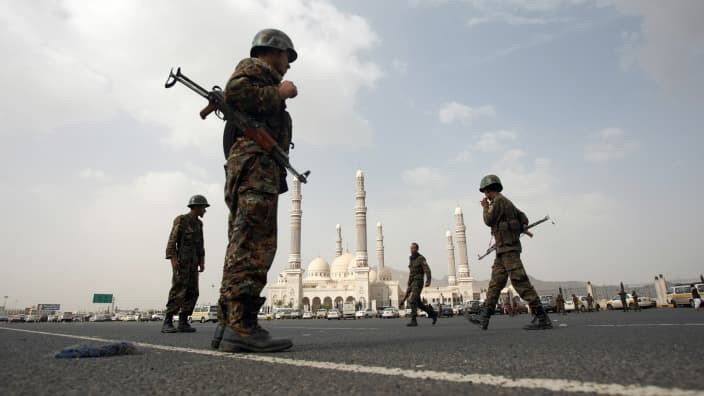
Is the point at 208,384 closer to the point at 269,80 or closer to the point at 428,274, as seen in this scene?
the point at 269,80

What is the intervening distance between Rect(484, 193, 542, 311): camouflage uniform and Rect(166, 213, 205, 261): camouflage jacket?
404cm

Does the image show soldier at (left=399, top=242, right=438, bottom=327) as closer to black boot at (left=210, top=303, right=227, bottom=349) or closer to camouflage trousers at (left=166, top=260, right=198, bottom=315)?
camouflage trousers at (left=166, top=260, right=198, bottom=315)

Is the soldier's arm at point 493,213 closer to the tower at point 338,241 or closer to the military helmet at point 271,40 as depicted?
the military helmet at point 271,40

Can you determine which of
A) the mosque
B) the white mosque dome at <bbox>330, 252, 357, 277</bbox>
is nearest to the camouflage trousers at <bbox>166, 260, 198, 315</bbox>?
the mosque

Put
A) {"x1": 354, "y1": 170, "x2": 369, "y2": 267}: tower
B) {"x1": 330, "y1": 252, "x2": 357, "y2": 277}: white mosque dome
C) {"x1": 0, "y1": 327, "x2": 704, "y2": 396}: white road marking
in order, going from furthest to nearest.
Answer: {"x1": 330, "y1": 252, "x2": 357, "y2": 277}: white mosque dome, {"x1": 354, "y1": 170, "x2": 369, "y2": 267}: tower, {"x1": 0, "y1": 327, "x2": 704, "y2": 396}: white road marking

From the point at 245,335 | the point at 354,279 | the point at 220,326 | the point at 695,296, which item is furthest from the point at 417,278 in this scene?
the point at 354,279

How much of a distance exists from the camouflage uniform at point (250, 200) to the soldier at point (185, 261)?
3.50 meters

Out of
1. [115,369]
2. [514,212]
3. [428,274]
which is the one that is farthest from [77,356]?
[428,274]

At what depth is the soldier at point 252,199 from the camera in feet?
7.94

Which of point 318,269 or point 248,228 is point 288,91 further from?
point 318,269

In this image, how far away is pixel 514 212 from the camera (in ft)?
17.2

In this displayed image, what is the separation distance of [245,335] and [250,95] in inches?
58.4

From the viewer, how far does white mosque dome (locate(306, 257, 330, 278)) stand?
6407 centimetres

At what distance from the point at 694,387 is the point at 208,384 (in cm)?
143
